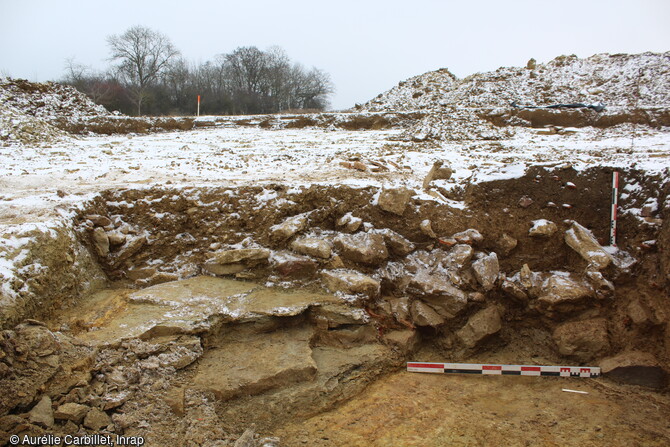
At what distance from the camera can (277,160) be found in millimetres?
7980

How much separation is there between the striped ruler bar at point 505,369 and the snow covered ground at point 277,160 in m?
2.66

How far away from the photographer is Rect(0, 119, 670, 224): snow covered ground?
217 inches

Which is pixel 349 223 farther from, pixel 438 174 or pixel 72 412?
pixel 72 412

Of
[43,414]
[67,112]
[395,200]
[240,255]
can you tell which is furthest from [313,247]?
[67,112]

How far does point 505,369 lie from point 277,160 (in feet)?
19.0

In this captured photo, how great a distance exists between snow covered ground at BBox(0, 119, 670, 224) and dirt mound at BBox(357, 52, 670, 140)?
38.0 inches

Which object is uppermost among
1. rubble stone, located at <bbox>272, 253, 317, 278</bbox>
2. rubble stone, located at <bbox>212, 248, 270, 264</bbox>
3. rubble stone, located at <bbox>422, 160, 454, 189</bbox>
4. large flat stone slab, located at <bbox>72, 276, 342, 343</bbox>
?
rubble stone, located at <bbox>422, 160, 454, 189</bbox>

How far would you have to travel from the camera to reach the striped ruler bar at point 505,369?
421cm

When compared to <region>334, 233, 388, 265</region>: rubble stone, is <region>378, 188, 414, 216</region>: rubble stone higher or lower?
higher

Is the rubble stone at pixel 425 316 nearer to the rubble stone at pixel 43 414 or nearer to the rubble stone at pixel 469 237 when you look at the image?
the rubble stone at pixel 469 237

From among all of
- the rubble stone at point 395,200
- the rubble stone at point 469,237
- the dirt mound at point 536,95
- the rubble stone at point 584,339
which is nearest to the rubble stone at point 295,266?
the rubble stone at point 395,200

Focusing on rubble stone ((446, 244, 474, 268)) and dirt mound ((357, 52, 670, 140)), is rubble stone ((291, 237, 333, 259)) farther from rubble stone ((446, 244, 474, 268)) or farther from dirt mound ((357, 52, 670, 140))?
dirt mound ((357, 52, 670, 140))

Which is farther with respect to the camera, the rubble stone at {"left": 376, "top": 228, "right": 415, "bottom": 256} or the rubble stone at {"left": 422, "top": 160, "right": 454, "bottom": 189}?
the rubble stone at {"left": 422, "top": 160, "right": 454, "bottom": 189}

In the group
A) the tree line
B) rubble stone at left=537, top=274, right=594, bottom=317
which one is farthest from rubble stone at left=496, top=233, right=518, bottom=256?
the tree line
